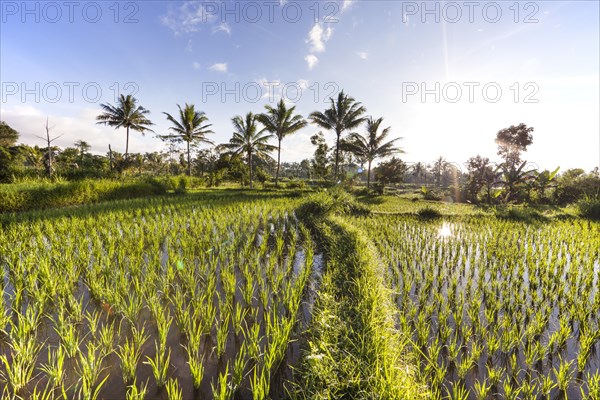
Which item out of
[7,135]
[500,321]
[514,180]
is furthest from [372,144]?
[7,135]

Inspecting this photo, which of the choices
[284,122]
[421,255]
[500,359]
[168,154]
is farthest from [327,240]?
[168,154]

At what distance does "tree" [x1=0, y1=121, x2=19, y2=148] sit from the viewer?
85.7ft

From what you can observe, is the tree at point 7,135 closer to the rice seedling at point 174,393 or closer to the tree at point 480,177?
the rice seedling at point 174,393

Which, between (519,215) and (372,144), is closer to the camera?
(519,215)

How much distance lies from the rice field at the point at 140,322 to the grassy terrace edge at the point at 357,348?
305 millimetres

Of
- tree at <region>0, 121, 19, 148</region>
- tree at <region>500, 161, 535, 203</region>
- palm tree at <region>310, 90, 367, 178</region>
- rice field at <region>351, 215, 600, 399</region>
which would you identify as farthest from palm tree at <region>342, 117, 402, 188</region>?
tree at <region>0, 121, 19, 148</region>

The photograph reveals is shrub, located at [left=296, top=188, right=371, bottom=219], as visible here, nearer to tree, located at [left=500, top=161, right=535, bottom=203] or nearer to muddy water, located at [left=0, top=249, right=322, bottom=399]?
muddy water, located at [left=0, top=249, right=322, bottom=399]

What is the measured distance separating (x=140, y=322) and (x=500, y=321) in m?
4.06

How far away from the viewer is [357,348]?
206 centimetres

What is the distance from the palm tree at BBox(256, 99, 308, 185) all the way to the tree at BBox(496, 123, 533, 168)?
740 inches

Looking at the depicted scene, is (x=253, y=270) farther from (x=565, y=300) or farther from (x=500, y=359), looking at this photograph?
(x=565, y=300)

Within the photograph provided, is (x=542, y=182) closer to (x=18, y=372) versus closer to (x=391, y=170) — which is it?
(x=391, y=170)

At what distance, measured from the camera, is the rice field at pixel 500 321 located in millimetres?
2027

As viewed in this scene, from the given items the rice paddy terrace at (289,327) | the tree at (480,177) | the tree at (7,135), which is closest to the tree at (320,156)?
the tree at (480,177)
